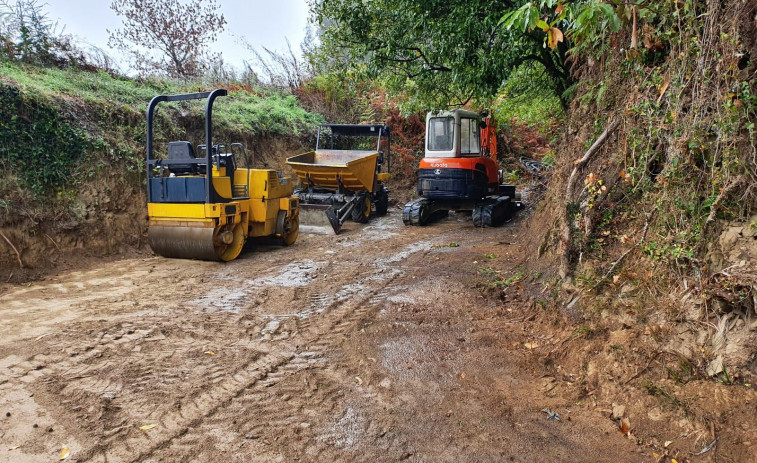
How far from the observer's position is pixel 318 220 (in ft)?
36.3

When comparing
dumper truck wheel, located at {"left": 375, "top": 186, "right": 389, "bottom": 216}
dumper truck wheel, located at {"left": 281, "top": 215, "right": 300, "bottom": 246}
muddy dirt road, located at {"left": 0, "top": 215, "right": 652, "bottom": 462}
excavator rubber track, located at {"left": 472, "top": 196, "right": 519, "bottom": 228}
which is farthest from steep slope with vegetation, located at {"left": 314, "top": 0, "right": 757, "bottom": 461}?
dumper truck wheel, located at {"left": 375, "top": 186, "right": 389, "bottom": 216}

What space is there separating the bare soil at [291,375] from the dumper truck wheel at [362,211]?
537 cm

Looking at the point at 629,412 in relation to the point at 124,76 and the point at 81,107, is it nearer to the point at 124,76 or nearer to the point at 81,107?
the point at 81,107

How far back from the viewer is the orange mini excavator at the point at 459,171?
10820 millimetres

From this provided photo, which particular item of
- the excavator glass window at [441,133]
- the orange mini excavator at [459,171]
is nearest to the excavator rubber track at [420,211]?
Answer: the orange mini excavator at [459,171]

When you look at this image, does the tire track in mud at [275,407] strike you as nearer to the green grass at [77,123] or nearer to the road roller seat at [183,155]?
the road roller seat at [183,155]

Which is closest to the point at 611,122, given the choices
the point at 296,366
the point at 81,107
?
the point at 296,366

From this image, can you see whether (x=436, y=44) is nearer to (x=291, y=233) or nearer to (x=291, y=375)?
(x=291, y=233)

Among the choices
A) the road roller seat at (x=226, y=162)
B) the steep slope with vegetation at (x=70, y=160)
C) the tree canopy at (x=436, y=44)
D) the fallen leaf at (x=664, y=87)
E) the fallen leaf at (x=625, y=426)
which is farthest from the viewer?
the road roller seat at (x=226, y=162)

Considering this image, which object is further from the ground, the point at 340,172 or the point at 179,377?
the point at 340,172

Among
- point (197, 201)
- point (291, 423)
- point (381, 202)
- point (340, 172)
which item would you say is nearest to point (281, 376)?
point (291, 423)

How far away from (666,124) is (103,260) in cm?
795

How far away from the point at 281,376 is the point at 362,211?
333 inches

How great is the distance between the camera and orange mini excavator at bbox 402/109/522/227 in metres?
10.8
